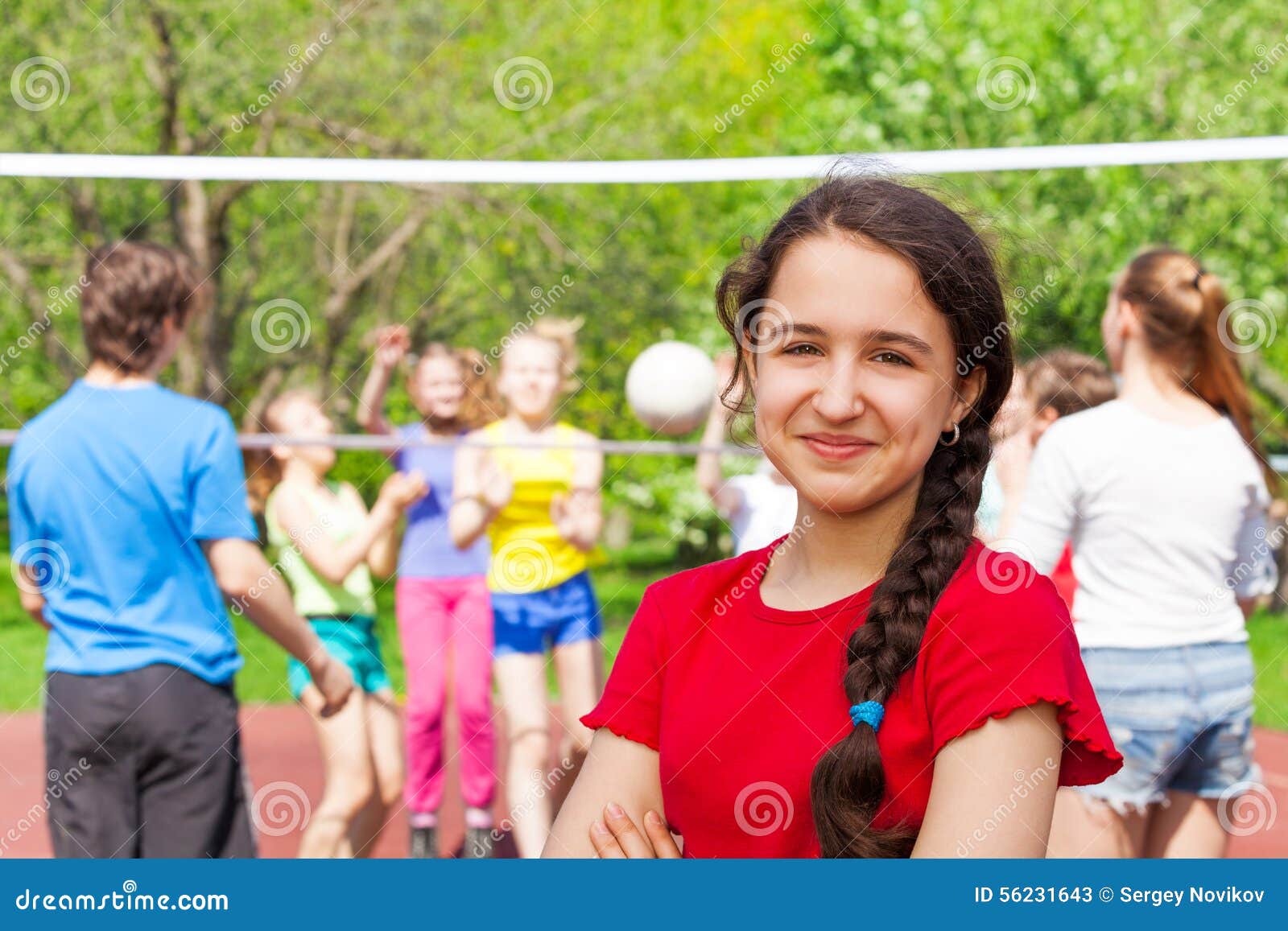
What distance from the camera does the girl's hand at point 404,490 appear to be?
5.27 metres

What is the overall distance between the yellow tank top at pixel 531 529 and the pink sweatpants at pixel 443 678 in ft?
0.59

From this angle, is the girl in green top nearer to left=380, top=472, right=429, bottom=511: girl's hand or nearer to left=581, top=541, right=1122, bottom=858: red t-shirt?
left=380, top=472, right=429, bottom=511: girl's hand

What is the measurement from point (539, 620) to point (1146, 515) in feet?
7.27

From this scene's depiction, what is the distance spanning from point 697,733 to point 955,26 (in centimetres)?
1262

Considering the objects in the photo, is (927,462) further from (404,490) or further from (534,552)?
(404,490)

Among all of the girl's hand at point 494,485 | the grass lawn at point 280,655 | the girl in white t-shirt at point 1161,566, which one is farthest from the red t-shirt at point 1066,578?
the grass lawn at point 280,655

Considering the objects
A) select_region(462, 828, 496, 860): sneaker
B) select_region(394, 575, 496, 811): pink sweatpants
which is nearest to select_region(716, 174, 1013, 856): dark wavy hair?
select_region(394, 575, 496, 811): pink sweatpants

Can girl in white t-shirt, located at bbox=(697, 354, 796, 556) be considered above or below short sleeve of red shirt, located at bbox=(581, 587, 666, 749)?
above

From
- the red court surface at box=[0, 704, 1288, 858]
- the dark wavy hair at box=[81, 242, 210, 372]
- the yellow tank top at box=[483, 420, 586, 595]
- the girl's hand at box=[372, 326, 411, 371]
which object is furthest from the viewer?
the red court surface at box=[0, 704, 1288, 858]

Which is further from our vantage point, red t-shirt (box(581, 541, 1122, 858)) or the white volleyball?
the white volleyball

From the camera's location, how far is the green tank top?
524 cm

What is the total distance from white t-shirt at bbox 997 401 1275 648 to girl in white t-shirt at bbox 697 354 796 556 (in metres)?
1.02

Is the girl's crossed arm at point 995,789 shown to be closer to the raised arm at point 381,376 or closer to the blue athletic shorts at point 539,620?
the blue athletic shorts at point 539,620

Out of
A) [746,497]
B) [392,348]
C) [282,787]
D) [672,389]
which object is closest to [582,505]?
[746,497]
